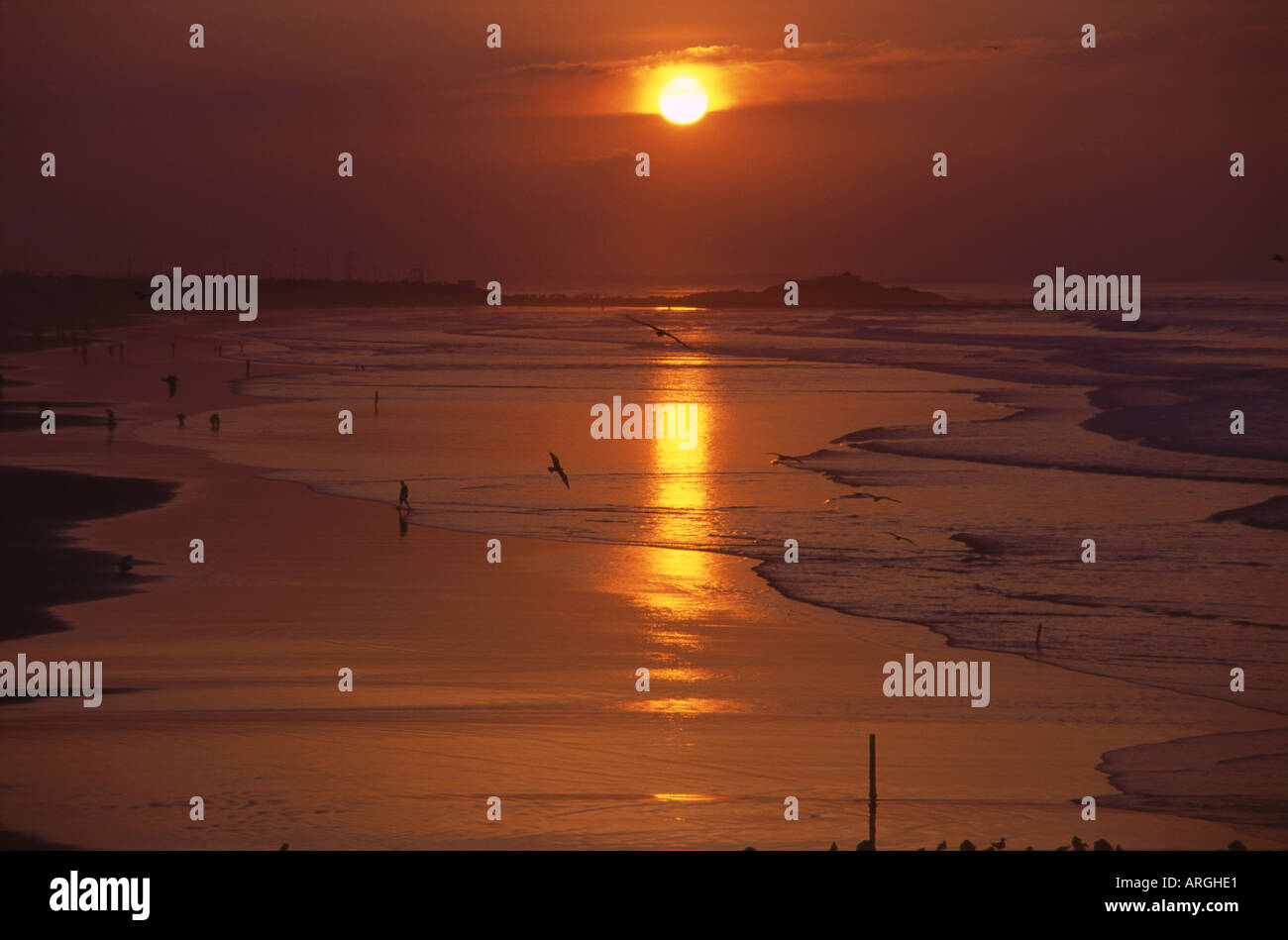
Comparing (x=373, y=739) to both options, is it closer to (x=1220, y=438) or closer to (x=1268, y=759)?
(x=1268, y=759)

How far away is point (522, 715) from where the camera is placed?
1241cm

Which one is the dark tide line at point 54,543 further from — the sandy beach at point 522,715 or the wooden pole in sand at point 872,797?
the wooden pole in sand at point 872,797

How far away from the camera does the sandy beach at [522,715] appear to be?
32.6ft

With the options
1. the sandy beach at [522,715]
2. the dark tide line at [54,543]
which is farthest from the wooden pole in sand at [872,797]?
the dark tide line at [54,543]

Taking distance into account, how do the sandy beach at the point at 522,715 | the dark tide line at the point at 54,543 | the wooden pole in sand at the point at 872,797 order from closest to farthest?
the wooden pole in sand at the point at 872,797 → the sandy beach at the point at 522,715 → the dark tide line at the point at 54,543

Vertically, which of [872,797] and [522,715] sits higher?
[522,715]

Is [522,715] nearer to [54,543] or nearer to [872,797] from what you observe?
[872,797]

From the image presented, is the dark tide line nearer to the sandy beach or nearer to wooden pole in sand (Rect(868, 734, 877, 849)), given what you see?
the sandy beach

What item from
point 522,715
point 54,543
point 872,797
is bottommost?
point 872,797

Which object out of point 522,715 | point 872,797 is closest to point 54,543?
point 522,715

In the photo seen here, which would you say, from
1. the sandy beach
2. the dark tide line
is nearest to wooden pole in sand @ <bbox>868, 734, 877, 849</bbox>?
the sandy beach

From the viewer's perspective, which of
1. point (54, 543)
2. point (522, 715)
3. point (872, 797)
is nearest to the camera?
point (872, 797)

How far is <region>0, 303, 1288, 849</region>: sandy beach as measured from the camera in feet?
32.6
